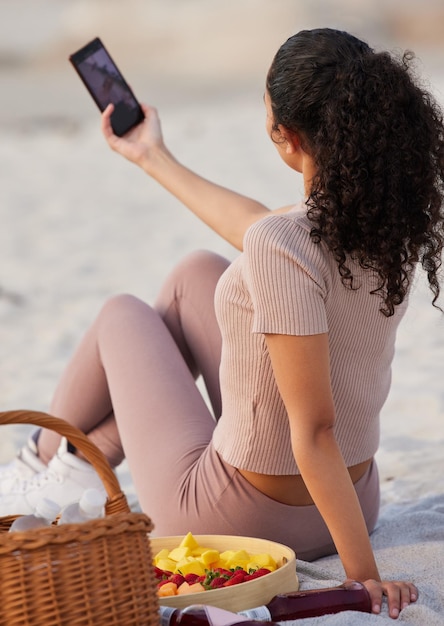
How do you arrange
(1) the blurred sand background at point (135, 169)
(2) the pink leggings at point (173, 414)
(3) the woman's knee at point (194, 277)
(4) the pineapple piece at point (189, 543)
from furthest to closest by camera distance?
(1) the blurred sand background at point (135, 169), (3) the woman's knee at point (194, 277), (2) the pink leggings at point (173, 414), (4) the pineapple piece at point (189, 543)

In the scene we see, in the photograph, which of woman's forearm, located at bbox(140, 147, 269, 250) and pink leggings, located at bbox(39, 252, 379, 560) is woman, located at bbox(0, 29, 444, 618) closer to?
pink leggings, located at bbox(39, 252, 379, 560)

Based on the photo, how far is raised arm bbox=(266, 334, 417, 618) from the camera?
124 centimetres

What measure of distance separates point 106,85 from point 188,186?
27 centimetres

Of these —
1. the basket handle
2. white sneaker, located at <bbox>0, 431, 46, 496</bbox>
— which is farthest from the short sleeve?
white sneaker, located at <bbox>0, 431, 46, 496</bbox>

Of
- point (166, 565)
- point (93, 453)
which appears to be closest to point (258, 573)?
point (166, 565)

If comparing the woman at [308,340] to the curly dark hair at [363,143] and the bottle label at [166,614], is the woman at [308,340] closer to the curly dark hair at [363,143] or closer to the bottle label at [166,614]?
the curly dark hair at [363,143]

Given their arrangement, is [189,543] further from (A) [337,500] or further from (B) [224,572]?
(A) [337,500]

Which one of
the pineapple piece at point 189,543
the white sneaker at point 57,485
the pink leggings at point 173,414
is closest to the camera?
the pineapple piece at point 189,543

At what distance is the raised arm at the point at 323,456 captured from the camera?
4.07 ft

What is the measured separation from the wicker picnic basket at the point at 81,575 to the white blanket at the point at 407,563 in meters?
0.24

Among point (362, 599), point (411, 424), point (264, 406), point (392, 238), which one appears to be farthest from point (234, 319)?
point (411, 424)

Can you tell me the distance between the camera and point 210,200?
194 centimetres

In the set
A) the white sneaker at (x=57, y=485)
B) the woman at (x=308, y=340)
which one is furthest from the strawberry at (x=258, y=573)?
the white sneaker at (x=57, y=485)

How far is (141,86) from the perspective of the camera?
9.31m
